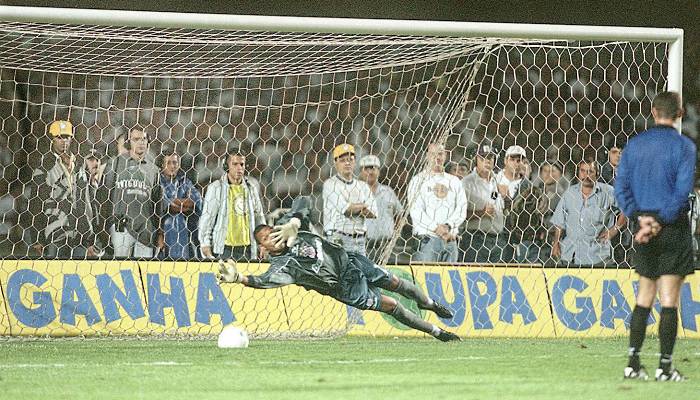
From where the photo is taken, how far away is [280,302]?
11.0 m

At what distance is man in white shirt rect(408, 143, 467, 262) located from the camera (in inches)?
454

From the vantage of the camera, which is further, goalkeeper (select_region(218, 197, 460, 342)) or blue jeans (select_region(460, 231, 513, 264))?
blue jeans (select_region(460, 231, 513, 264))

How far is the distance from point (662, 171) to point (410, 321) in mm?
3698

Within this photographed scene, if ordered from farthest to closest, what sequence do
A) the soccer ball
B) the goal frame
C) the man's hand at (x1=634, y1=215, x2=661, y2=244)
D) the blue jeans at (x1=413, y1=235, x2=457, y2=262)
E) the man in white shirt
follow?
1. the blue jeans at (x1=413, y1=235, x2=457, y2=262)
2. the man in white shirt
3. the soccer ball
4. the goal frame
5. the man's hand at (x1=634, y1=215, x2=661, y2=244)

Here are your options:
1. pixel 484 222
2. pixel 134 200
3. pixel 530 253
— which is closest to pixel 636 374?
pixel 484 222

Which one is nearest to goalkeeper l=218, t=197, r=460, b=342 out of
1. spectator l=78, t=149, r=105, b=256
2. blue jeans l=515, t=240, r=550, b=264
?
spectator l=78, t=149, r=105, b=256

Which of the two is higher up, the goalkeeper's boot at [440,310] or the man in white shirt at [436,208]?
the man in white shirt at [436,208]

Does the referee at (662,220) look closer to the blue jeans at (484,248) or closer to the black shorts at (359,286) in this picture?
the black shorts at (359,286)

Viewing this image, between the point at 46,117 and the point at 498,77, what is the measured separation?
14.5ft

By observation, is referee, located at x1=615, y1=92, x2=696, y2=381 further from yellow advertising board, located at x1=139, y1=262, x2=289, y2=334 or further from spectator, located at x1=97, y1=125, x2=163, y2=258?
spectator, located at x1=97, y1=125, x2=163, y2=258

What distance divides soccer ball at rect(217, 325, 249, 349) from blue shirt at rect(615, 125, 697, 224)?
3.49 meters

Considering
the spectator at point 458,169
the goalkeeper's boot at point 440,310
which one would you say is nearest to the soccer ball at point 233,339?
the goalkeeper's boot at point 440,310

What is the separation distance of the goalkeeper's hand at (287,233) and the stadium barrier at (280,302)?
32 cm

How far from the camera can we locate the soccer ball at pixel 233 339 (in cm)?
960
